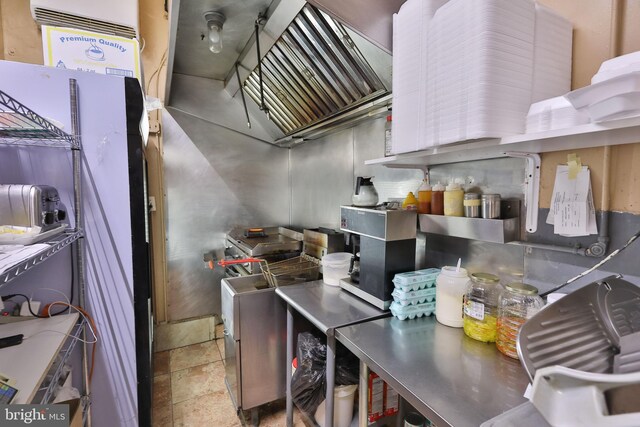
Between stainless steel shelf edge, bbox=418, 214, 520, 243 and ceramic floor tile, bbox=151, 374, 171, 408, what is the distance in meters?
2.17

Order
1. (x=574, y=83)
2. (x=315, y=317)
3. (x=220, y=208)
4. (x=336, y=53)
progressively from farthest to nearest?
(x=220, y=208) < (x=336, y=53) < (x=315, y=317) < (x=574, y=83)

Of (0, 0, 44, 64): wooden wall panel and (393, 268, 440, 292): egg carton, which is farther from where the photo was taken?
(0, 0, 44, 64): wooden wall panel

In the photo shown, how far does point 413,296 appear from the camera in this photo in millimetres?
1396

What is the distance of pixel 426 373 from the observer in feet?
3.25

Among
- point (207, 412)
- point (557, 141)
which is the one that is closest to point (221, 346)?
point (207, 412)

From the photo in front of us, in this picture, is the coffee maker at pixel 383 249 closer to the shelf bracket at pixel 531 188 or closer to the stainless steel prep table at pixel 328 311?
the stainless steel prep table at pixel 328 311

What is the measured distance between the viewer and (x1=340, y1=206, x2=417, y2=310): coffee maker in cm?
146

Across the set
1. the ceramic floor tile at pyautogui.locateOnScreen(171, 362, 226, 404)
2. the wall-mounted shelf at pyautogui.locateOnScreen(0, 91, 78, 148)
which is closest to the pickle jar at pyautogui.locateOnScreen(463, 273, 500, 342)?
the wall-mounted shelf at pyautogui.locateOnScreen(0, 91, 78, 148)

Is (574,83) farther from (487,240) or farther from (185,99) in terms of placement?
(185,99)

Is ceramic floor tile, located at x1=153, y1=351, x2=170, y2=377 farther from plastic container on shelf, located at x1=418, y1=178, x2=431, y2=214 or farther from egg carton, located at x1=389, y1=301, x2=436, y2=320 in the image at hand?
plastic container on shelf, located at x1=418, y1=178, x2=431, y2=214

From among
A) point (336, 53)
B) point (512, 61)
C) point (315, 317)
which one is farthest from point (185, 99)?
point (512, 61)

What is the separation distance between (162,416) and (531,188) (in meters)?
2.55

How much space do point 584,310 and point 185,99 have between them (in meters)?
3.37

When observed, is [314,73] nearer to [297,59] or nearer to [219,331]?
[297,59]
